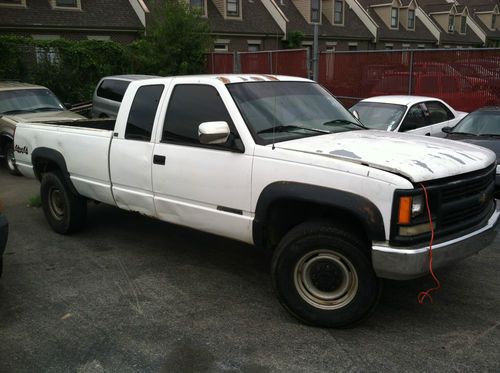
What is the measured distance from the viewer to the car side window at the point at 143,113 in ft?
15.8

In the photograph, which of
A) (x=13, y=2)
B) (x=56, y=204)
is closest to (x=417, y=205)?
(x=56, y=204)

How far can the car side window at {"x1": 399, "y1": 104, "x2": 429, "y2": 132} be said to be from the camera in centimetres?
884

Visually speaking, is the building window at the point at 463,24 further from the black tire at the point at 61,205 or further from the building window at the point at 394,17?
the black tire at the point at 61,205

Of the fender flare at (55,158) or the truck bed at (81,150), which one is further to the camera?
the fender flare at (55,158)

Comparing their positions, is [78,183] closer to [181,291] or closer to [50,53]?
[181,291]

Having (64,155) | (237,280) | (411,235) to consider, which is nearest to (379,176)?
(411,235)

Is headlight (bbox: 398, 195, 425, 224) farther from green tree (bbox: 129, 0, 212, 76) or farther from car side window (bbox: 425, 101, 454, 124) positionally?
green tree (bbox: 129, 0, 212, 76)

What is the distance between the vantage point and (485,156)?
12.9ft

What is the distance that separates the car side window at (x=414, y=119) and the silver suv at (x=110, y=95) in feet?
22.0

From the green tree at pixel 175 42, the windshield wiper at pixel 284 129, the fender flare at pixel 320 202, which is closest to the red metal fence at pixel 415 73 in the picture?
the green tree at pixel 175 42

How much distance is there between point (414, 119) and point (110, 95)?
7810mm

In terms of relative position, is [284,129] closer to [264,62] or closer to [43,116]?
[43,116]

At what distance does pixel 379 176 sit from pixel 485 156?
3.95 ft

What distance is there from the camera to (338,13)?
34.2 m
